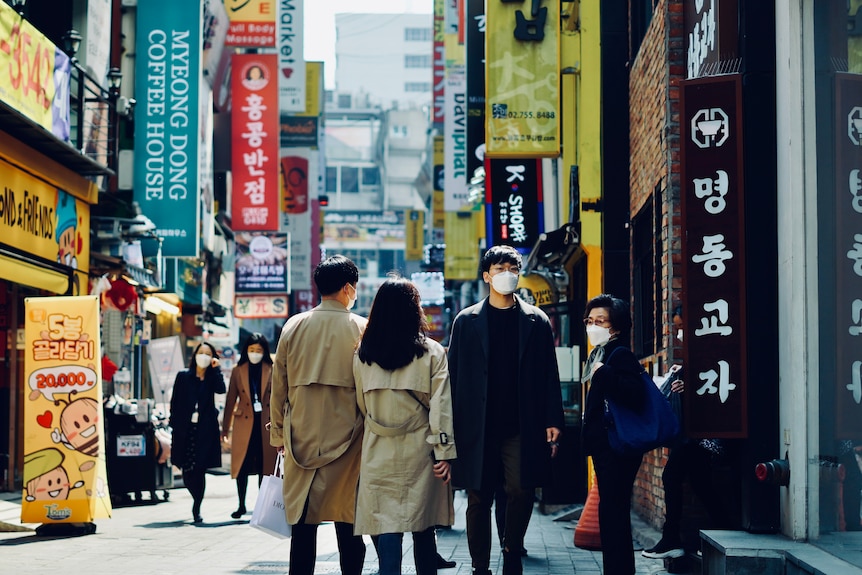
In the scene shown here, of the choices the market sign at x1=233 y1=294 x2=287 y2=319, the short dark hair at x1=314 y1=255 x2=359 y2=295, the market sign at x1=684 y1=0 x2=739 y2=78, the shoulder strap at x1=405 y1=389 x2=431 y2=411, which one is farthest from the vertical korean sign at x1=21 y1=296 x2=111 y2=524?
the market sign at x1=233 y1=294 x2=287 y2=319

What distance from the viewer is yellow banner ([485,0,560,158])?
50.1 ft

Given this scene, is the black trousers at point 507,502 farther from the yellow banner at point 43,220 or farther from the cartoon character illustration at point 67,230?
the cartoon character illustration at point 67,230

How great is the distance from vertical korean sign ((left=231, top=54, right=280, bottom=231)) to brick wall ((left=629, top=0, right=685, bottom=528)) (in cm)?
1428

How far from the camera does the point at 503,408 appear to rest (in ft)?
23.3

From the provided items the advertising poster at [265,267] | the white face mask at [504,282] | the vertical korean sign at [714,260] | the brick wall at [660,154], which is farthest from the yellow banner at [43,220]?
the advertising poster at [265,267]

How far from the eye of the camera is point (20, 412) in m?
16.7

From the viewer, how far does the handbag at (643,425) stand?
695cm

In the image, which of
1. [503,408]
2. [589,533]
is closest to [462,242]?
[589,533]

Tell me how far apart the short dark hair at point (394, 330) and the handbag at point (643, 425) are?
122 cm

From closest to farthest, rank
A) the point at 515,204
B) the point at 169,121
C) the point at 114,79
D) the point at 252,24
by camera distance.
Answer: the point at 114,79, the point at 169,121, the point at 515,204, the point at 252,24

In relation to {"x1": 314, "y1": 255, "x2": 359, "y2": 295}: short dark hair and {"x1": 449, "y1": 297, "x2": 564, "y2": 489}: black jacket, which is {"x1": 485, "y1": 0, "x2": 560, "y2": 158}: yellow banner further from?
{"x1": 314, "y1": 255, "x2": 359, "y2": 295}: short dark hair

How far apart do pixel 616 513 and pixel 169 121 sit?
13.1m

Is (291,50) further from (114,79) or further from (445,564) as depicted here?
(445,564)

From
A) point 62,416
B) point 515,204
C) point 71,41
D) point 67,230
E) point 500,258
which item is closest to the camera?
point 500,258
